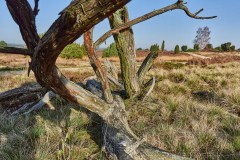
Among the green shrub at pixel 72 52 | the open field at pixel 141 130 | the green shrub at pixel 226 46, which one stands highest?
the green shrub at pixel 226 46

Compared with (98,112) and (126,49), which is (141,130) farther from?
(126,49)

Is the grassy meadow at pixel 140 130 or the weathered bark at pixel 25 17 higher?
the weathered bark at pixel 25 17

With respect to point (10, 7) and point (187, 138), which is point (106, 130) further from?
point (10, 7)

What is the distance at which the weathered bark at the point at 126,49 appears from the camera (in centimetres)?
586

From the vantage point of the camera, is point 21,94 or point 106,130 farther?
point 21,94

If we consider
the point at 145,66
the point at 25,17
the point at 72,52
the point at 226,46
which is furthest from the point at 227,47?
the point at 25,17

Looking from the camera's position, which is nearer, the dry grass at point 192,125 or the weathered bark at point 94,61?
the weathered bark at point 94,61

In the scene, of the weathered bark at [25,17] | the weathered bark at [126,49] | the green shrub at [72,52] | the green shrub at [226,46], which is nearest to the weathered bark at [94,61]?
the weathered bark at [25,17]

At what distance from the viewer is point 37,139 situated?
15.1 ft

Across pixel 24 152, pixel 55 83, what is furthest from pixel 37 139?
pixel 55 83

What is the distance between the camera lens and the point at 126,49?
19.6ft

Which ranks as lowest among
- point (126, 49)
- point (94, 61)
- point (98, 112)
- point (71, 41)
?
point (98, 112)

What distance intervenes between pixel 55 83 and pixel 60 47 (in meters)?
1.31

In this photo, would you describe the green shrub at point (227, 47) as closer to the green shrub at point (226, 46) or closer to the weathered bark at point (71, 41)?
the green shrub at point (226, 46)
